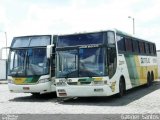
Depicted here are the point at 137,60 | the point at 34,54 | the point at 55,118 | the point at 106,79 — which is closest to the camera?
the point at 55,118

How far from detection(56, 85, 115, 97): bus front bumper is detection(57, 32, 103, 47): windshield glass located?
191cm

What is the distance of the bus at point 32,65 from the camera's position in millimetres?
17094

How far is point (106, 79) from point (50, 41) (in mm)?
3928

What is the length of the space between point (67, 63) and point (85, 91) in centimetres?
147

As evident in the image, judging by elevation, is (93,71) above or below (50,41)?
below

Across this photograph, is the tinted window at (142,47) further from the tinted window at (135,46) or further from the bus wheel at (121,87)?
the bus wheel at (121,87)

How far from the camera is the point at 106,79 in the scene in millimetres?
15141

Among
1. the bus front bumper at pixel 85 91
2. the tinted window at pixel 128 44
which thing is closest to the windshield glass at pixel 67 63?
the bus front bumper at pixel 85 91

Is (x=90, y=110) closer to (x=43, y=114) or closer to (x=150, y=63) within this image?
(x=43, y=114)

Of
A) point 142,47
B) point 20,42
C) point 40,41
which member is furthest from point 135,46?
point 20,42

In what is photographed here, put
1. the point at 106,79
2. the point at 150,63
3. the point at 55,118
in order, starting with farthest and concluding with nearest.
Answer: the point at 150,63 → the point at 106,79 → the point at 55,118

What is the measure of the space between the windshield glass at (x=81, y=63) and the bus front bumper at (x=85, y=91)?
512 millimetres

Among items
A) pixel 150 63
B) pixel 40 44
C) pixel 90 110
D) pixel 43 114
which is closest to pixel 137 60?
pixel 150 63

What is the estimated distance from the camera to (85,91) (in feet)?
50.5
